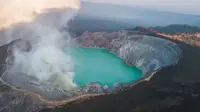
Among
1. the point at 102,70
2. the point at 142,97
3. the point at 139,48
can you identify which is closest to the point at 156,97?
the point at 142,97

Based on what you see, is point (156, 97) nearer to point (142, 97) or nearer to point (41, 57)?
point (142, 97)

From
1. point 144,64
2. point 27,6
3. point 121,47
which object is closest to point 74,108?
point 144,64

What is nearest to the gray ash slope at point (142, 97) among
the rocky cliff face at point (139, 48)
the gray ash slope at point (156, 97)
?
the gray ash slope at point (156, 97)

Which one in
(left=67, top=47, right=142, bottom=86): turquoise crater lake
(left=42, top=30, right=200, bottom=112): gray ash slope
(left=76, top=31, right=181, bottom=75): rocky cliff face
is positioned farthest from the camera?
(left=76, top=31, right=181, bottom=75): rocky cliff face

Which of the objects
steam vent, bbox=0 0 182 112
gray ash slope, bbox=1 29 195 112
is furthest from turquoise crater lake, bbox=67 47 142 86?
gray ash slope, bbox=1 29 195 112

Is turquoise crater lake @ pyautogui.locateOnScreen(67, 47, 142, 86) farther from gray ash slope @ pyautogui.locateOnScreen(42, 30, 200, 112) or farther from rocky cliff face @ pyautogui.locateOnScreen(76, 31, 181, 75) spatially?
gray ash slope @ pyautogui.locateOnScreen(42, 30, 200, 112)

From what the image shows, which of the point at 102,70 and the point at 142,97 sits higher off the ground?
the point at 102,70
